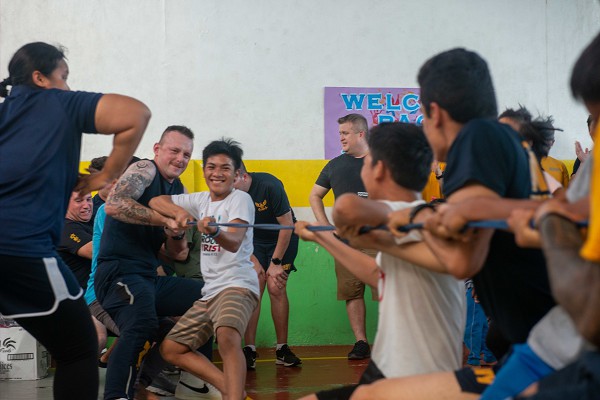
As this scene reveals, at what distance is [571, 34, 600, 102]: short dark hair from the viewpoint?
6.02 feet

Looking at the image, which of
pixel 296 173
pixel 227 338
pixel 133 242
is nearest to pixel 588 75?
pixel 227 338

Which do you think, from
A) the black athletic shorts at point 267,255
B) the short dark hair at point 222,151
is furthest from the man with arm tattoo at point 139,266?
the black athletic shorts at point 267,255

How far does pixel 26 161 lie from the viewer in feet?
10.7

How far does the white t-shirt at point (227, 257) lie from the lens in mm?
4516

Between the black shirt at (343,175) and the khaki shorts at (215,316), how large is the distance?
2.35 meters

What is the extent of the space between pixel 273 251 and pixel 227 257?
2337 millimetres

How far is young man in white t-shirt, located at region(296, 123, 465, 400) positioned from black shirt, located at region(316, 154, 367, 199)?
155 inches

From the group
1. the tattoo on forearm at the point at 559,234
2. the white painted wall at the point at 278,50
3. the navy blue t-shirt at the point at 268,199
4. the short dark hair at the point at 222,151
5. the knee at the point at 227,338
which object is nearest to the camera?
the tattoo on forearm at the point at 559,234

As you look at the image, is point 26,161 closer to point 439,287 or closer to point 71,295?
point 71,295

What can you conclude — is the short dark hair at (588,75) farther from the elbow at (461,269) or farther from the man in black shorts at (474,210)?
the elbow at (461,269)

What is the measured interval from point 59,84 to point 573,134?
562cm

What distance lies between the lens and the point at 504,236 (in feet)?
→ 7.46

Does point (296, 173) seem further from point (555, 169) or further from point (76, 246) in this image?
point (555, 169)

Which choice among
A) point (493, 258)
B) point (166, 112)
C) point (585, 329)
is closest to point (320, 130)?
point (166, 112)
